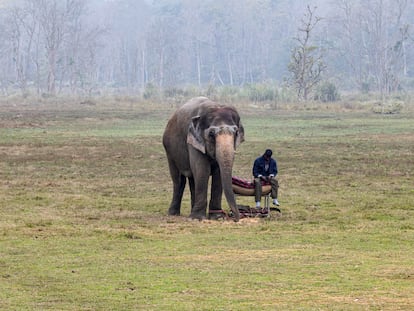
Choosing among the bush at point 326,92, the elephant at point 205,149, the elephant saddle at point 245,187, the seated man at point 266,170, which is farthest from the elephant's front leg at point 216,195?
the bush at point 326,92

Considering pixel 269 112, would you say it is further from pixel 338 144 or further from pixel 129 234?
pixel 129 234

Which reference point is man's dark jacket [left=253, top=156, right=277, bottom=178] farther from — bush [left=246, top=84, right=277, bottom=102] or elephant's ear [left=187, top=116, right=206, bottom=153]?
bush [left=246, top=84, right=277, bottom=102]

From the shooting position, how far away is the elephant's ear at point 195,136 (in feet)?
57.5

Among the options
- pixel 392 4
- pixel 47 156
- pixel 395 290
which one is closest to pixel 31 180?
pixel 47 156

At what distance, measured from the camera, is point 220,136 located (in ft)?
56.1

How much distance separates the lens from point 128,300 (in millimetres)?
10742

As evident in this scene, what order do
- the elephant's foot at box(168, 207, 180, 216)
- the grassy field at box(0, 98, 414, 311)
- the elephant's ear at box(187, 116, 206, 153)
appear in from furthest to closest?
1. the elephant's foot at box(168, 207, 180, 216)
2. the elephant's ear at box(187, 116, 206, 153)
3. the grassy field at box(0, 98, 414, 311)

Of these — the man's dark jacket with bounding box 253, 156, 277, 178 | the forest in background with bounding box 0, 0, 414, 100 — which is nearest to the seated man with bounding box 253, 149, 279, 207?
the man's dark jacket with bounding box 253, 156, 277, 178

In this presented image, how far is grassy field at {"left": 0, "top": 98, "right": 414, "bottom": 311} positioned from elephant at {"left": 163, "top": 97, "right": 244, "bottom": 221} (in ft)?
1.63

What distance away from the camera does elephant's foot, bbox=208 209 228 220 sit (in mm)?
17781

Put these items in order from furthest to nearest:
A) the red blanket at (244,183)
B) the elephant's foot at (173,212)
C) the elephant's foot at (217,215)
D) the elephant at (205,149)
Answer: the elephant's foot at (173,212), the elephant's foot at (217,215), the red blanket at (244,183), the elephant at (205,149)

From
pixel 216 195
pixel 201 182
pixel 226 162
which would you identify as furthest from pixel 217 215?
pixel 226 162

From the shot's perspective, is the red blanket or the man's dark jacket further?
the man's dark jacket

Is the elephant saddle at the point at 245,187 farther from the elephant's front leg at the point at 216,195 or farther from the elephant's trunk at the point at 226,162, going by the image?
the elephant's trunk at the point at 226,162
